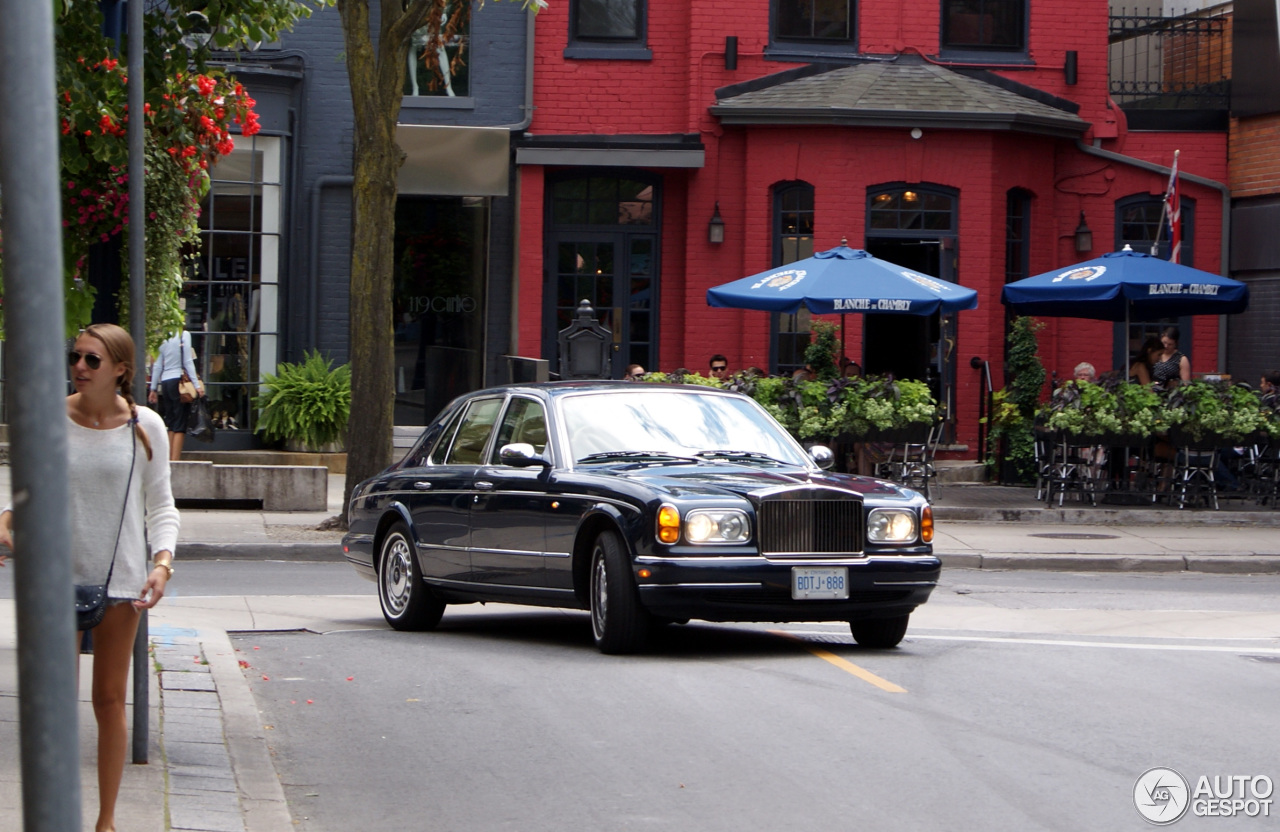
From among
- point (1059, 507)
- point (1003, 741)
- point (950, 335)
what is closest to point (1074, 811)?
point (1003, 741)

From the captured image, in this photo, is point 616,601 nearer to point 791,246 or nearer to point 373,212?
point 373,212

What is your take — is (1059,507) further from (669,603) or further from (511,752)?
(511,752)

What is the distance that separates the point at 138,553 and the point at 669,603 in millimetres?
3853

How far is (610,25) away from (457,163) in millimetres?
2856

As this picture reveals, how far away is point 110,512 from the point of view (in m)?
5.33

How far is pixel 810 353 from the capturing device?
2012 centimetres

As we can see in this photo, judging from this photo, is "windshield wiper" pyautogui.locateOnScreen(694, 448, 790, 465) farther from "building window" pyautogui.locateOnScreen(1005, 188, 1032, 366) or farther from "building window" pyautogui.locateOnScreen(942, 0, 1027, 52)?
"building window" pyautogui.locateOnScreen(942, 0, 1027, 52)

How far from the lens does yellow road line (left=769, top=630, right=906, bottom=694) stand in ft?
27.7

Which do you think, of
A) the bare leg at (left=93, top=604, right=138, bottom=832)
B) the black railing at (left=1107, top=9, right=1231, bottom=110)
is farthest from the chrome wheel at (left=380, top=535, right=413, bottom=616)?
the black railing at (left=1107, top=9, right=1231, bottom=110)

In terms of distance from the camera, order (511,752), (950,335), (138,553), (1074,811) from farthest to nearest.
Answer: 1. (950,335)
2. (511,752)
3. (1074,811)
4. (138,553)

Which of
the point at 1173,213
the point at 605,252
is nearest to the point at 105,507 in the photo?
the point at 605,252

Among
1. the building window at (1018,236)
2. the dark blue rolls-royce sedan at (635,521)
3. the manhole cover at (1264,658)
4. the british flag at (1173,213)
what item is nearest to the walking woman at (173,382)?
the dark blue rolls-royce sedan at (635,521)

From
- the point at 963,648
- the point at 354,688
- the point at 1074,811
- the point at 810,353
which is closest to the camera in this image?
the point at 1074,811

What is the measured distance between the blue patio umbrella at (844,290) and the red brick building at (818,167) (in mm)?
3832
